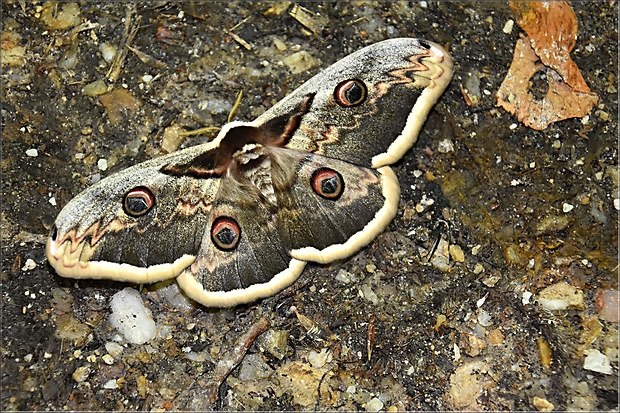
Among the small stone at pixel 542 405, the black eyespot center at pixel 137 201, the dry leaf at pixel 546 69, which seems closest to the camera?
the black eyespot center at pixel 137 201

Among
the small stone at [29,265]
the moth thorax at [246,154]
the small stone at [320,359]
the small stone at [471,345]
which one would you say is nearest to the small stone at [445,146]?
the small stone at [471,345]

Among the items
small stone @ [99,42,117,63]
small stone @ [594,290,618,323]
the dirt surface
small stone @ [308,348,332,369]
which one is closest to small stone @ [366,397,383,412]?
the dirt surface

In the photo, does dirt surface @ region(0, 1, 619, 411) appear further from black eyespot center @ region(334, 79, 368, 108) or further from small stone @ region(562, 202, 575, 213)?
black eyespot center @ region(334, 79, 368, 108)

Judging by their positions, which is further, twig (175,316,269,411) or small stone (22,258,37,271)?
small stone (22,258,37,271)

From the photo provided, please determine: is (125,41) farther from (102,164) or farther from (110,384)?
(110,384)

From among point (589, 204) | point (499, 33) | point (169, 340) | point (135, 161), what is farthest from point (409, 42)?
point (169, 340)

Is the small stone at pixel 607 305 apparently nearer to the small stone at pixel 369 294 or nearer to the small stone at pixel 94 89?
the small stone at pixel 369 294

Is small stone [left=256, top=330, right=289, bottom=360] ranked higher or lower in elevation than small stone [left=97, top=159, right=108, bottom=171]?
lower
